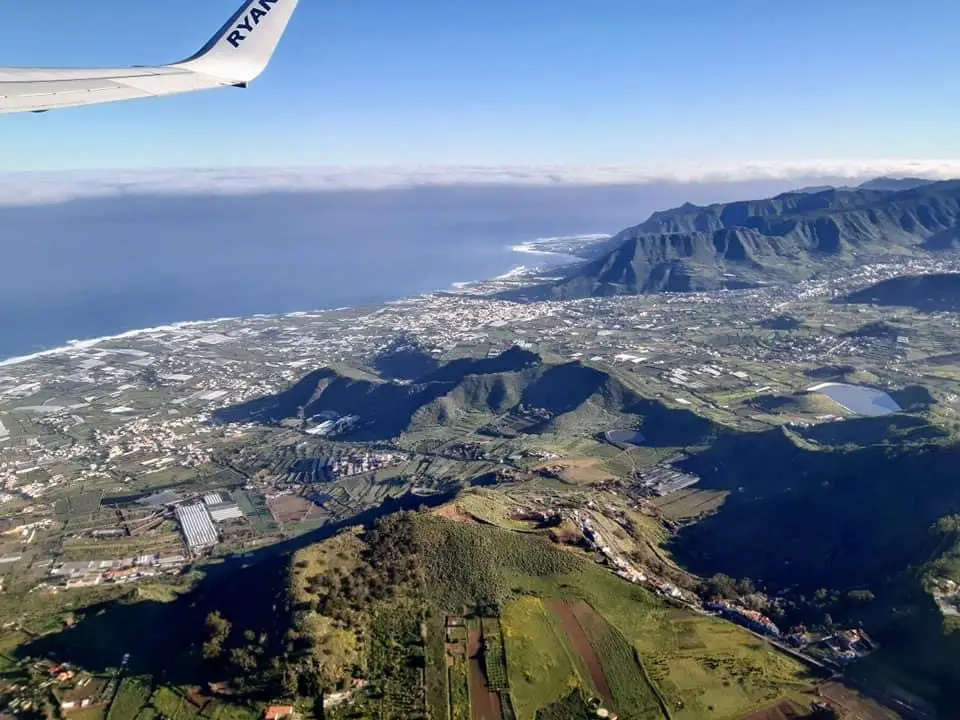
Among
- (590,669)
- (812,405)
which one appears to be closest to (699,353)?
(812,405)

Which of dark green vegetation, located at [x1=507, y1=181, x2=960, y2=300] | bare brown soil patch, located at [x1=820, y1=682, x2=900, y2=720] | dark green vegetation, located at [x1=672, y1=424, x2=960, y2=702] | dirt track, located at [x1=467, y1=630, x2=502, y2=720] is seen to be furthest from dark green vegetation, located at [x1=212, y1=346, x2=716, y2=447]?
dark green vegetation, located at [x1=507, y1=181, x2=960, y2=300]

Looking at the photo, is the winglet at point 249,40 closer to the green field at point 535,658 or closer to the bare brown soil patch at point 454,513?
the green field at point 535,658

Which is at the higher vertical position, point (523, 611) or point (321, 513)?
point (523, 611)

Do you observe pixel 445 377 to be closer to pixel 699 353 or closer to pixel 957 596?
pixel 699 353

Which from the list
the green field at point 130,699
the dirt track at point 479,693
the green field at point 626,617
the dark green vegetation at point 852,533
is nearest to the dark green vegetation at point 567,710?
the green field at point 626,617

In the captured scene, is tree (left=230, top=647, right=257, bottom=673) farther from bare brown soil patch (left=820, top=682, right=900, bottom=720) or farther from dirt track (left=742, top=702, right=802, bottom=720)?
bare brown soil patch (left=820, top=682, right=900, bottom=720)

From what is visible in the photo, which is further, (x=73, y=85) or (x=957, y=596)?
(x=957, y=596)
